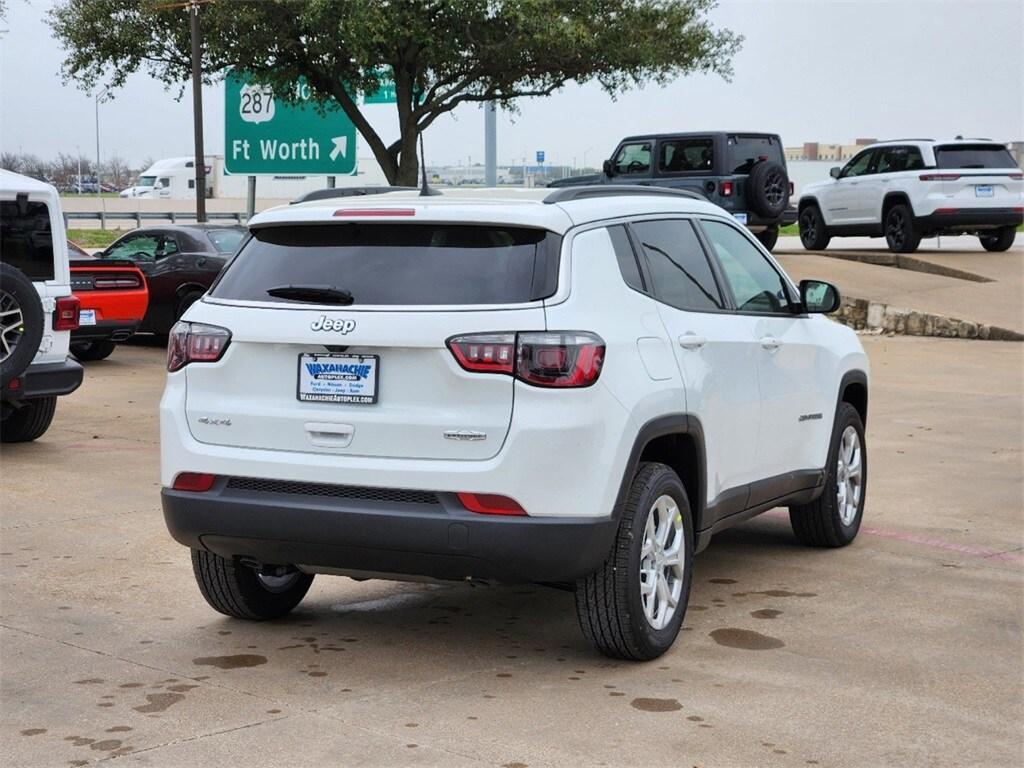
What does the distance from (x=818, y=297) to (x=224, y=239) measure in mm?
12633

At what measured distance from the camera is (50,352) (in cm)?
1091

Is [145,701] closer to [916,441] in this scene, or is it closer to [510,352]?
[510,352]

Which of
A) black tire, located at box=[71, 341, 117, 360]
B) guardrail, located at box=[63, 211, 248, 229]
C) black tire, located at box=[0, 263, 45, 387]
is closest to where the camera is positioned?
black tire, located at box=[0, 263, 45, 387]

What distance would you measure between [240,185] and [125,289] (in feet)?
183

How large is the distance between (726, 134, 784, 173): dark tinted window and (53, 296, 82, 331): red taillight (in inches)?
602

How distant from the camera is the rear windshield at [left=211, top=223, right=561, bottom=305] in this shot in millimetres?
5363

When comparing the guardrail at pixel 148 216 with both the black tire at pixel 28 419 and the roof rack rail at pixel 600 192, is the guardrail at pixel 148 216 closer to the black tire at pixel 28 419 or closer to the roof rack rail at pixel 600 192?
the black tire at pixel 28 419

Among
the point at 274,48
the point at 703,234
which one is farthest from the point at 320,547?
the point at 274,48

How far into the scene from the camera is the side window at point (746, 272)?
676cm

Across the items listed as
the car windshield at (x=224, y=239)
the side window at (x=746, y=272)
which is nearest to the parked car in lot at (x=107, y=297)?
the car windshield at (x=224, y=239)

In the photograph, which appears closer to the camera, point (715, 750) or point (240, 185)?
point (715, 750)

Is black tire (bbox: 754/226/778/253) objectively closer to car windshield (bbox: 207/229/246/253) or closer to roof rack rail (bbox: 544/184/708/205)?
car windshield (bbox: 207/229/246/253)

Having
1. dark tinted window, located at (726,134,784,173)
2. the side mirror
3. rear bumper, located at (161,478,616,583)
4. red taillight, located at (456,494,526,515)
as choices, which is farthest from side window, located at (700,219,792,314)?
dark tinted window, located at (726,134,784,173)

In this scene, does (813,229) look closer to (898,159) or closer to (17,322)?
(898,159)
